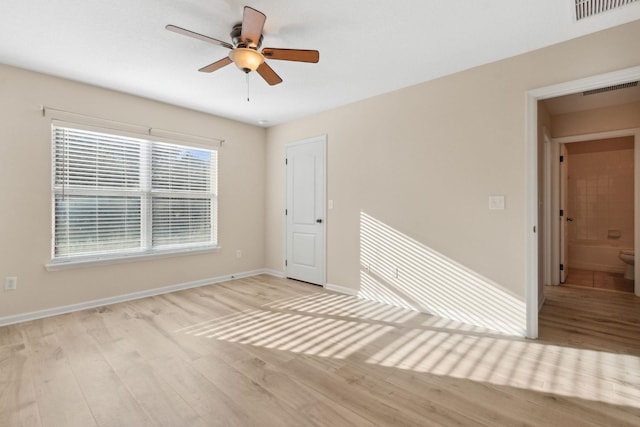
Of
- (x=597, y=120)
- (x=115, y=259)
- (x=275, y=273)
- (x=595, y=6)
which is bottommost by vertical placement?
(x=275, y=273)

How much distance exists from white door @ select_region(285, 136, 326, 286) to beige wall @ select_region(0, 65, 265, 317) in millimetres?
1348

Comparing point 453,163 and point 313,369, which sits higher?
point 453,163

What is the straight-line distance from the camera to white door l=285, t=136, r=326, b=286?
4457 mm

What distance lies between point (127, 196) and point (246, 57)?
262 centimetres


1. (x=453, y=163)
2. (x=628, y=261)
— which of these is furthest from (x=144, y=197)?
(x=628, y=261)

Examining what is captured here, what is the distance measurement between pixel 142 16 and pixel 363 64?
188cm

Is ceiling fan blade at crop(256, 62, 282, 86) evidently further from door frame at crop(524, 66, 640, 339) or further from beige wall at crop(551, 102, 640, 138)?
beige wall at crop(551, 102, 640, 138)

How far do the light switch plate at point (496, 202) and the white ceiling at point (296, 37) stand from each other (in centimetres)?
131

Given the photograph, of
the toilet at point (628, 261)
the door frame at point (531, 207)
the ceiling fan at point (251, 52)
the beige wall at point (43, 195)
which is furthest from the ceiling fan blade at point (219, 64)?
the toilet at point (628, 261)

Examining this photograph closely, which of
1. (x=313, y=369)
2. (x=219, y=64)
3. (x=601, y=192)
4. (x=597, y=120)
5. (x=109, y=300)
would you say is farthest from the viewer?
(x=601, y=192)

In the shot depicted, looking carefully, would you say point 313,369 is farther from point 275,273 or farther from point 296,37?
point 275,273

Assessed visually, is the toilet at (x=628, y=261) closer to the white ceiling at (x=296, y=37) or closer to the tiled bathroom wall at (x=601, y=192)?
the tiled bathroom wall at (x=601, y=192)

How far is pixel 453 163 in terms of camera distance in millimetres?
3178

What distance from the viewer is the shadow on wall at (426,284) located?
286 cm
